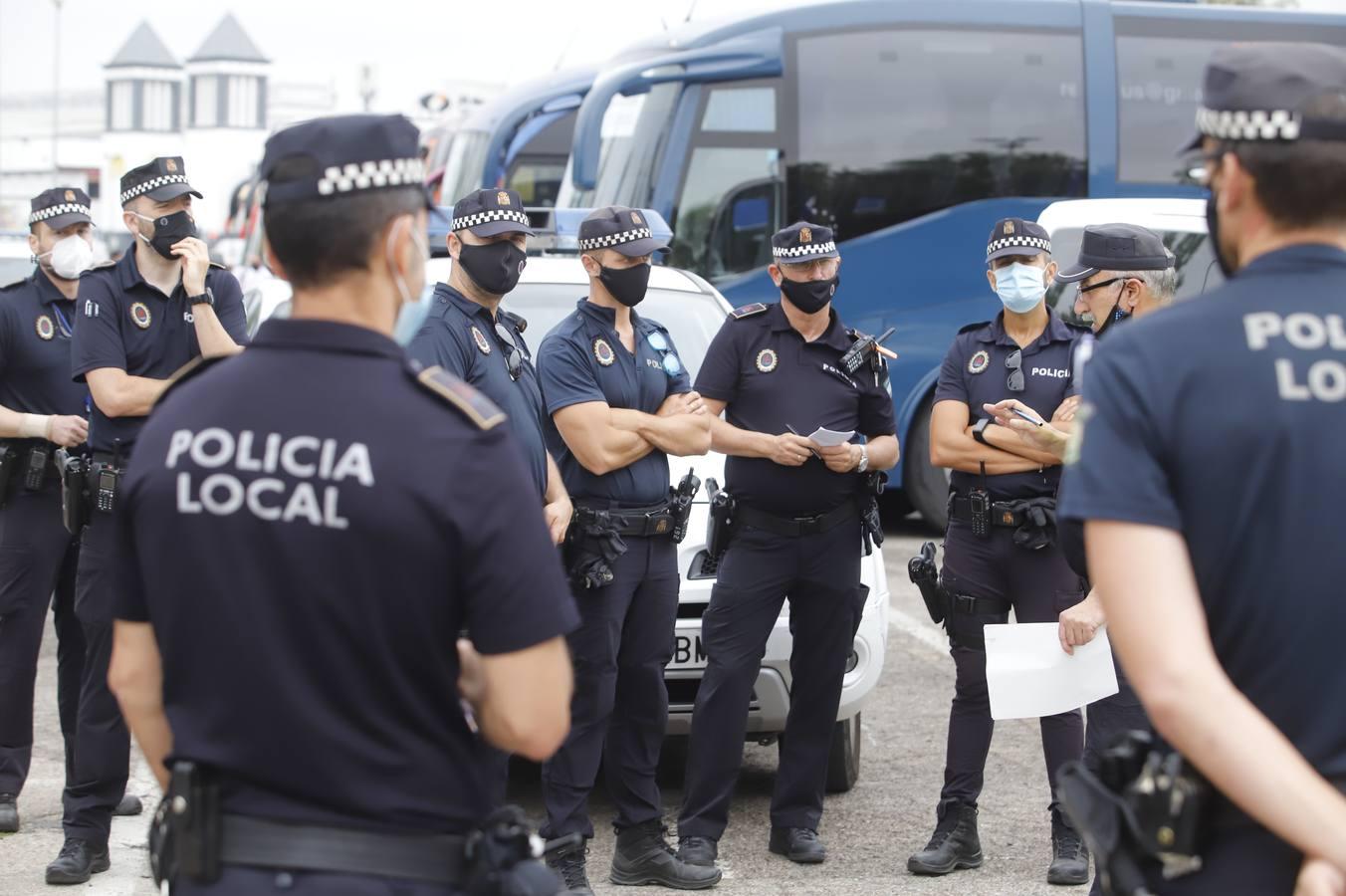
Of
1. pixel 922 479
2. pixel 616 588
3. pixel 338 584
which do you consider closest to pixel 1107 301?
pixel 616 588

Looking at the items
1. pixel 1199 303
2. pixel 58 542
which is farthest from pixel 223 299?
pixel 1199 303

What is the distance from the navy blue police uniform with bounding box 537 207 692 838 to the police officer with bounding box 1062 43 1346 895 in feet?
10.7

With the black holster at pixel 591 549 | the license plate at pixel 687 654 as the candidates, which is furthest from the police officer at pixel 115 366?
the license plate at pixel 687 654

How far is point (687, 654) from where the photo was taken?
239 inches

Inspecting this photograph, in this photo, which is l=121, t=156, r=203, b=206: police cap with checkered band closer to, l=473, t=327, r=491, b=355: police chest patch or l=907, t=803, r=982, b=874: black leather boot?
l=473, t=327, r=491, b=355: police chest patch

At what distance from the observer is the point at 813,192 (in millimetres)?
13008

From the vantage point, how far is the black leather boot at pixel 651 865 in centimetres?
542

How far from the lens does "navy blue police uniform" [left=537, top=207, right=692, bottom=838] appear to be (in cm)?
536

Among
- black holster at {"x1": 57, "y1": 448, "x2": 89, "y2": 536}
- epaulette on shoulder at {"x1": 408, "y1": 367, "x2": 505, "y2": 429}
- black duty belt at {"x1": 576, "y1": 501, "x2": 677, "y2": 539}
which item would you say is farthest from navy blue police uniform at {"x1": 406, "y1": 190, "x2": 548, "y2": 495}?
epaulette on shoulder at {"x1": 408, "y1": 367, "x2": 505, "y2": 429}

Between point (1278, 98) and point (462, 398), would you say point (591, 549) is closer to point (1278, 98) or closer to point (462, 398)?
point (462, 398)

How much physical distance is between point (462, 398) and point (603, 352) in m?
3.27

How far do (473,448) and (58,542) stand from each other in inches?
162

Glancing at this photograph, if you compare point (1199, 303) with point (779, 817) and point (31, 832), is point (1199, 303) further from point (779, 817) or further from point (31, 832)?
point (31, 832)

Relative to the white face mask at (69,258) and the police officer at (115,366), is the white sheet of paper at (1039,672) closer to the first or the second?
the police officer at (115,366)
